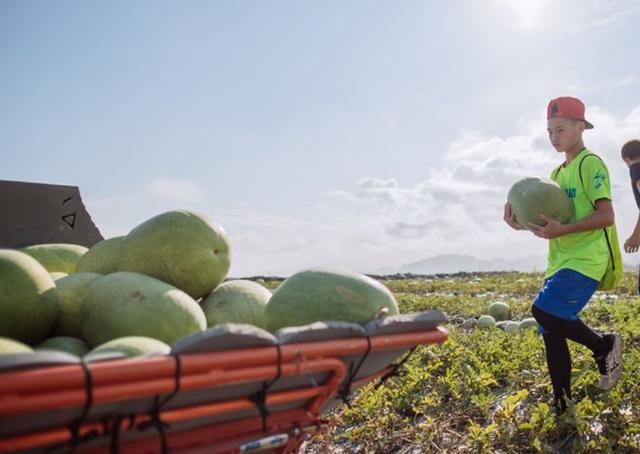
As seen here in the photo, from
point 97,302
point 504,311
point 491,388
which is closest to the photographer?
point 97,302

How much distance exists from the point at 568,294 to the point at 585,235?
45 cm

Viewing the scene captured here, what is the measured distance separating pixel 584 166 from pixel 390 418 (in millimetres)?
2257

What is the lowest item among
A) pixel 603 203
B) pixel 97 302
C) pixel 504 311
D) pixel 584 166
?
pixel 504 311

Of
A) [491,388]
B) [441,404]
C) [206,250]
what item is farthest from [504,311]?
[206,250]

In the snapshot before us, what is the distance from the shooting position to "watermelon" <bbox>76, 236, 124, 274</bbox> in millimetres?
2596

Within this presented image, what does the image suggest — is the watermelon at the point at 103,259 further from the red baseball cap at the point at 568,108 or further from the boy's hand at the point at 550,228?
the red baseball cap at the point at 568,108

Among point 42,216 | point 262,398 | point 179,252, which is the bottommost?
point 262,398

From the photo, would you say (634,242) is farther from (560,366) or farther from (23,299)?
(23,299)

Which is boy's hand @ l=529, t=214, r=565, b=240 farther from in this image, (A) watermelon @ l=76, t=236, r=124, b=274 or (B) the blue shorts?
(A) watermelon @ l=76, t=236, r=124, b=274

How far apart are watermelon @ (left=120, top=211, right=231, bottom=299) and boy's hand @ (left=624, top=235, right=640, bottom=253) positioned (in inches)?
149

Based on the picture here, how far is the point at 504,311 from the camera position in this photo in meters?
9.59

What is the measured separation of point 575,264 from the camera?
13.1 ft

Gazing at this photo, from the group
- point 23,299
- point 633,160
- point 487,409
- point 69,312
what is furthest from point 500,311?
point 23,299

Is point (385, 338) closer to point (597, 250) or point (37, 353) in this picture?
point (37, 353)
